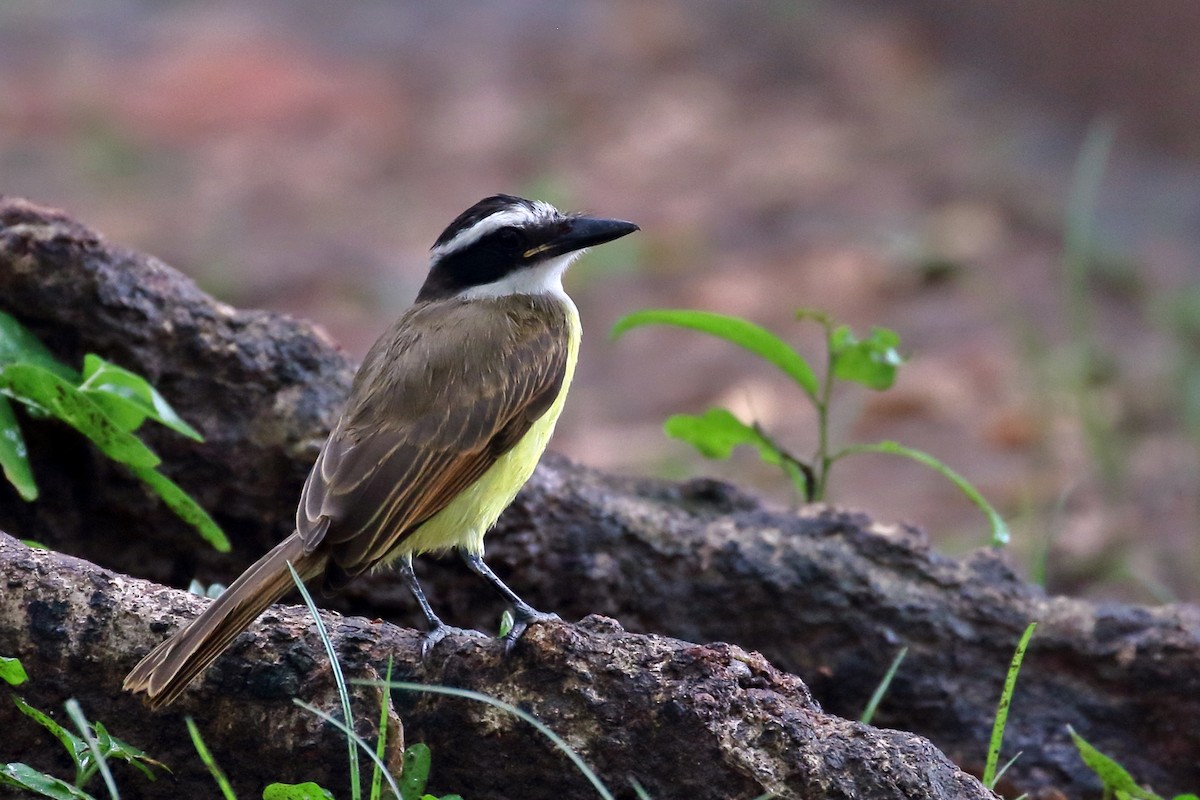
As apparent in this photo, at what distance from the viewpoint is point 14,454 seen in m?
4.23

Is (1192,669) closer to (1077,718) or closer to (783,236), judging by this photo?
(1077,718)

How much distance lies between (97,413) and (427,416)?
38.6 inches

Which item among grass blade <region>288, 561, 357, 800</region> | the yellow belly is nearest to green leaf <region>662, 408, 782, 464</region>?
the yellow belly

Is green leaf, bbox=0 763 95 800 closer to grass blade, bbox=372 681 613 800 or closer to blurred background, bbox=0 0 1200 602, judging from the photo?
grass blade, bbox=372 681 613 800

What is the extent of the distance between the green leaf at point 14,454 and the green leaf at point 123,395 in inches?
8.1

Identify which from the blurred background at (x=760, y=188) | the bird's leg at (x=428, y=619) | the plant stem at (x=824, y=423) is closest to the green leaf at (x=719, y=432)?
the plant stem at (x=824, y=423)

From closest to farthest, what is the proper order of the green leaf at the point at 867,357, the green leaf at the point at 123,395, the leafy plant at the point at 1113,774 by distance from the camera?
1. the leafy plant at the point at 1113,774
2. the green leaf at the point at 123,395
3. the green leaf at the point at 867,357

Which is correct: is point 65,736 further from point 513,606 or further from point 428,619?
point 513,606

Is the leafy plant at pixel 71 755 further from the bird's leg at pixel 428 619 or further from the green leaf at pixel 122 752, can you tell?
the bird's leg at pixel 428 619

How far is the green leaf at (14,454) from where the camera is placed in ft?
13.6

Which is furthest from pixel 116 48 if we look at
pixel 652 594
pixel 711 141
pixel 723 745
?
pixel 723 745

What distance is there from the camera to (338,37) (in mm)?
16547

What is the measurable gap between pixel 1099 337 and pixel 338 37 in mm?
9439

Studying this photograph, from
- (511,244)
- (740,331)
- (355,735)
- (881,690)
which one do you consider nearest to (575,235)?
(511,244)
